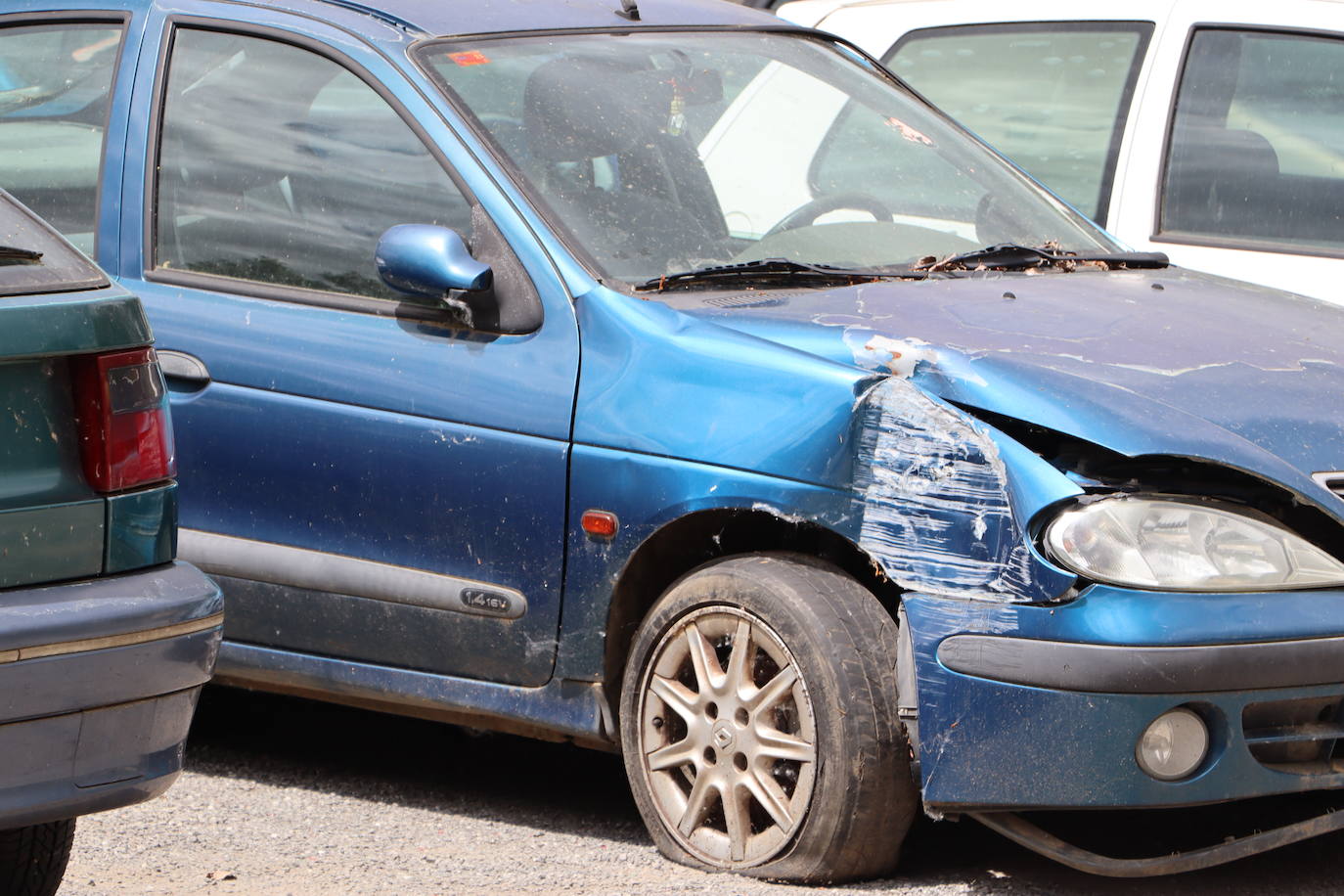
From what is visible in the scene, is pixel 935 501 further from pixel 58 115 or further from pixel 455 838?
pixel 58 115

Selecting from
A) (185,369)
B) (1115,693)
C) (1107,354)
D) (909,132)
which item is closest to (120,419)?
(185,369)

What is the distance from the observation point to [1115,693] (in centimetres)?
340

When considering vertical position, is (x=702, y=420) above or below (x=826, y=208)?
below

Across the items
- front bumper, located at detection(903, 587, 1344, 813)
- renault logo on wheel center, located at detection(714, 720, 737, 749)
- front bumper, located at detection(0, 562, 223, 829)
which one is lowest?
renault logo on wheel center, located at detection(714, 720, 737, 749)

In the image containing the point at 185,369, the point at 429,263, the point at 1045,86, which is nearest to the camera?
the point at 429,263

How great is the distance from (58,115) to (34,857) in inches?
84.0

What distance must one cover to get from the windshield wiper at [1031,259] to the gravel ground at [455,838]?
49.3 inches

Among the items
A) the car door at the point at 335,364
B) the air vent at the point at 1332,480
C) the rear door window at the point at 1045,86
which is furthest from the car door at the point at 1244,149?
the car door at the point at 335,364

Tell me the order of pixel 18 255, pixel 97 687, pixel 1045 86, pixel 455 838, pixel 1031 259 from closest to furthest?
pixel 97 687 → pixel 18 255 → pixel 455 838 → pixel 1031 259 → pixel 1045 86

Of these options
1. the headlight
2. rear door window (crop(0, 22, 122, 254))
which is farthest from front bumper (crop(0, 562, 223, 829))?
rear door window (crop(0, 22, 122, 254))

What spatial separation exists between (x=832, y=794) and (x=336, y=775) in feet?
5.16

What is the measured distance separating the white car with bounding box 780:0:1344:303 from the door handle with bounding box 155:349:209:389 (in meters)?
2.81

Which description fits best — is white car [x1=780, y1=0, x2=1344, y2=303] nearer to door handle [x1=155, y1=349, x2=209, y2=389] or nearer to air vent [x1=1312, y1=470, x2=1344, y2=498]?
air vent [x1=1312, y1=470, x2=1344, y2=498]

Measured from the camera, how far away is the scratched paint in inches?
137
